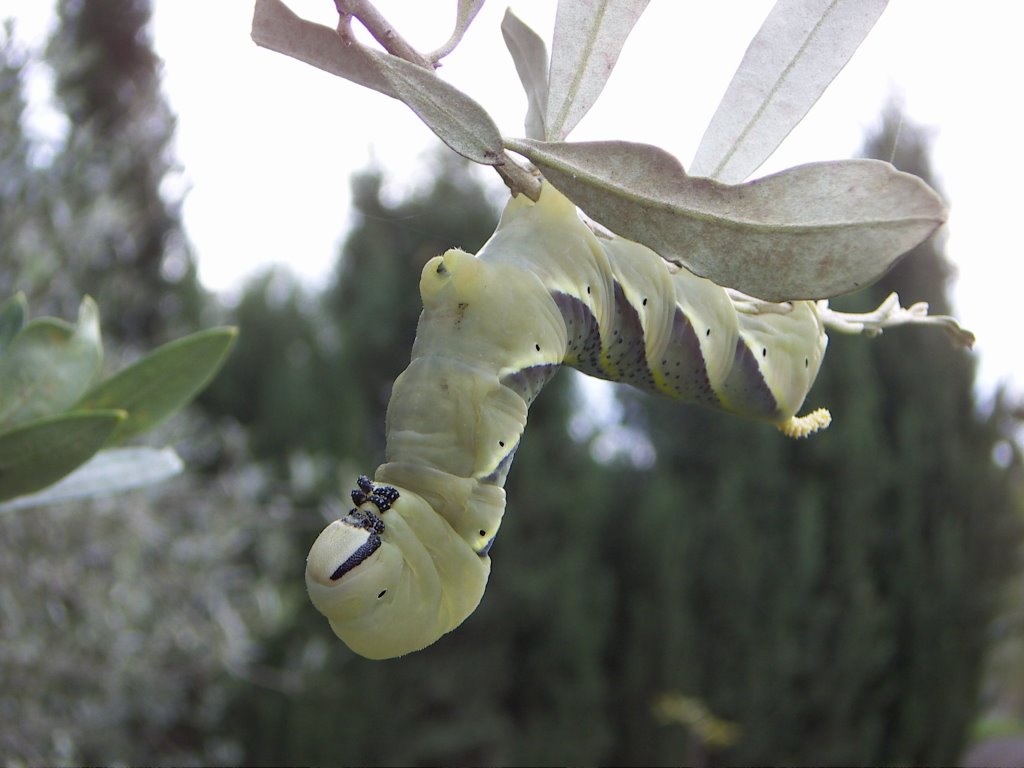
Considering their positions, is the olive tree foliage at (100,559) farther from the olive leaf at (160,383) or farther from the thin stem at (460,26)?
the thin stem at (460,26)

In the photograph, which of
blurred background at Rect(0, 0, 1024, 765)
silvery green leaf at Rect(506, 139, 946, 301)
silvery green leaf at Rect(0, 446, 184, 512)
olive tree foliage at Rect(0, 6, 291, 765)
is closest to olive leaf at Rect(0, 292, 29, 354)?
silvery green leaf at Rect(0, 446, 184, 512)

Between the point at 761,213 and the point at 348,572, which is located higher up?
the point at 761,213

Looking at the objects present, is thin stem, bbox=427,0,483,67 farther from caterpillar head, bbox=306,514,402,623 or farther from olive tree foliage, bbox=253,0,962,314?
caterpillar head, bbox=306,514,402,623

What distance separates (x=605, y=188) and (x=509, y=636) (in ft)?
16.3

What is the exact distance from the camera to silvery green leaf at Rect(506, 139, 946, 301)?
1.19ft

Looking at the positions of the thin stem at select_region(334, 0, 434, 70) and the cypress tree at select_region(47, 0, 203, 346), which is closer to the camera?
the thin stem at select_region(334, 0, 434, 70)

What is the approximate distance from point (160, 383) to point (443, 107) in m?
0.47

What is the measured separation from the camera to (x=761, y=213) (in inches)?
15.1

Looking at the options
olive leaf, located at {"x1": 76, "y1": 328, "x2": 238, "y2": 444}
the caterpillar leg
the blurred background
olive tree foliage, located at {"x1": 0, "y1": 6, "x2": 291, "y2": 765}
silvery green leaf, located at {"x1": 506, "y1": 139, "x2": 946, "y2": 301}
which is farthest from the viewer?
the blurred background

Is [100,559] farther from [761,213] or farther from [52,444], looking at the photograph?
[761,213]

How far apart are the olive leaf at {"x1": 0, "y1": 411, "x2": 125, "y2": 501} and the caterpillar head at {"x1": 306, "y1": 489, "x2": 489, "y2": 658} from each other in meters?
0.25

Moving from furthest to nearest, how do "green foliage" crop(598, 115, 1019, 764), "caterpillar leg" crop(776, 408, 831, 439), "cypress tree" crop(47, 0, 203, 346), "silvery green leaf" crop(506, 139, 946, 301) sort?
"green foliage" crop(598, 115, 1019, 764)
"cypress tree" crop(47, 0, 203, 346)
"caterpillar leg" crop(776, 408, 831, 439)
"silvery green leaf" crop(506, 139, 946, 301)

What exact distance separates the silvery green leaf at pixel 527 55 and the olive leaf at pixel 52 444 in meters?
0.34

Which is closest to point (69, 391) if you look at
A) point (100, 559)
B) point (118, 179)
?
point (100, 559)
